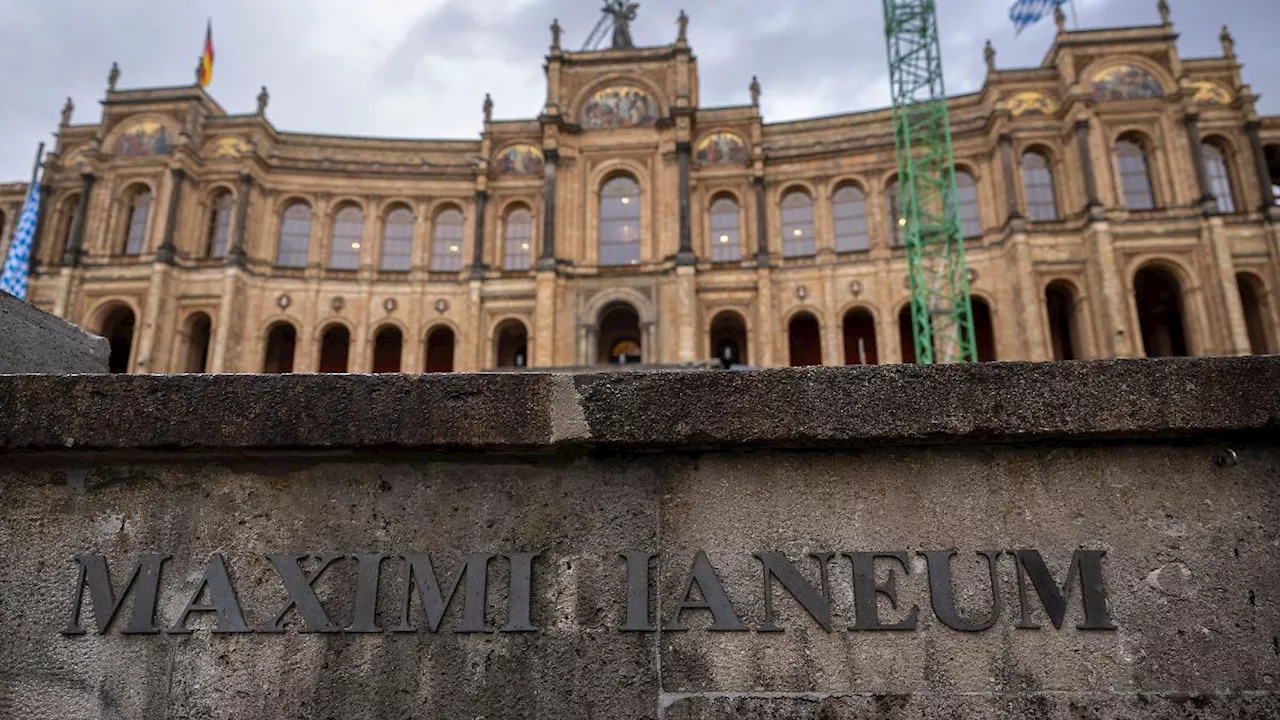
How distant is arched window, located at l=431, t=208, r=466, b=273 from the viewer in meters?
34.0

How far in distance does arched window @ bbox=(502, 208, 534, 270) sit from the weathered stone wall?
31.3 meters

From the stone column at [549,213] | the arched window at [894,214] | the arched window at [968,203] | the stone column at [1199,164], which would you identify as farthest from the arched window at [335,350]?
the stone column at [1199,164]

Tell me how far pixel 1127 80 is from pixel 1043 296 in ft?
30.7

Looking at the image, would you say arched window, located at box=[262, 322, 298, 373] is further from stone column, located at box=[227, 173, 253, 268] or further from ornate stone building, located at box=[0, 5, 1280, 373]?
stone column, located at box=[227, 173, 253, 268]

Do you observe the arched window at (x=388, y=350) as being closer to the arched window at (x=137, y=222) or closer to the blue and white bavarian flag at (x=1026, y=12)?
the arched window at (x=137, y=222)

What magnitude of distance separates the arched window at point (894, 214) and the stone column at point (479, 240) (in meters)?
16.3

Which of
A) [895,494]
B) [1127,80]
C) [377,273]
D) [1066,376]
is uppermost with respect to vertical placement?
[1127,80]

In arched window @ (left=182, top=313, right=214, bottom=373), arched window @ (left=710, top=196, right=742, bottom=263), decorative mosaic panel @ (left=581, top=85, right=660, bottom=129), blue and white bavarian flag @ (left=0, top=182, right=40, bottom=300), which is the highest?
decorative mosaic panel @ (left=581, top=85, right=660, bottom=129)

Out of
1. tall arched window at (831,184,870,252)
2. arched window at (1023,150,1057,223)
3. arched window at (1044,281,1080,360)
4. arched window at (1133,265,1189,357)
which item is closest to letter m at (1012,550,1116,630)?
arched window at (1044,281,1080,360)

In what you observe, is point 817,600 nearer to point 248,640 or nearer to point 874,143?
point 248,640

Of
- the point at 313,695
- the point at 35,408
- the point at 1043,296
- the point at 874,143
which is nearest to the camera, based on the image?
the point at 313,695

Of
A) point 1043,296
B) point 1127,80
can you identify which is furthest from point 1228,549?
point 1127,80

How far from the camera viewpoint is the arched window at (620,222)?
108ft

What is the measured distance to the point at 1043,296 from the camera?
29609 mm
